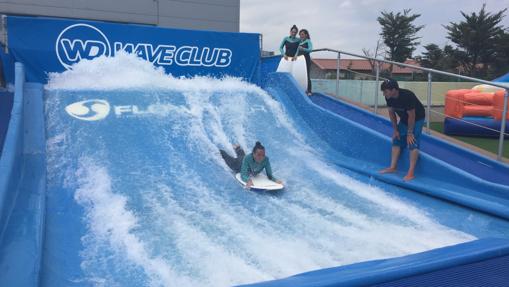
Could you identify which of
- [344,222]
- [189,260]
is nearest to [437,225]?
[344,222]

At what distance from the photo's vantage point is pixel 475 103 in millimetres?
12078

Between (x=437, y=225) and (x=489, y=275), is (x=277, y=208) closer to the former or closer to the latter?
(x=437, y=225)

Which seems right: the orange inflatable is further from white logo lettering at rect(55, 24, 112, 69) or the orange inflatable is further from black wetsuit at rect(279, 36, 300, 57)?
white logo lettering at rect(55, 24, 112, 69)

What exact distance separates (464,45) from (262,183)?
33.8 meters

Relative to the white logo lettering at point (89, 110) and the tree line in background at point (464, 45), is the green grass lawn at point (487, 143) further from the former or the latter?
the tree line in background at point (464, 45)

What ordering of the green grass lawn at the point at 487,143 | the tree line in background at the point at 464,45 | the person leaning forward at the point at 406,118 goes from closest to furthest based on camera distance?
1. the person leaning forward at the point at 406,118
2. the green grass lawn at the point at 487,143
3. the tree line in background at the point at 464,45

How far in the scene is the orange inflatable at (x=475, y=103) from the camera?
1144 centimetres

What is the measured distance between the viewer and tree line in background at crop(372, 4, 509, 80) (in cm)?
3272

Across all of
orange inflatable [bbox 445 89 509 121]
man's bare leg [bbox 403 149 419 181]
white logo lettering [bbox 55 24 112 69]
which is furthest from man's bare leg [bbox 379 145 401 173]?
orange inflatable [bbox 445 89 509 121]

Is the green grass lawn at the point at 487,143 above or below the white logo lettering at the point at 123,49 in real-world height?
below

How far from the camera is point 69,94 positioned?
24.1 ft

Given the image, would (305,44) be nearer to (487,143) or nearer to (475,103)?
(487,143)

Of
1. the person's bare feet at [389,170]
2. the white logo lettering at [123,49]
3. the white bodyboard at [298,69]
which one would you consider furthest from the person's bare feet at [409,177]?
the white logo lettering at [123,49]

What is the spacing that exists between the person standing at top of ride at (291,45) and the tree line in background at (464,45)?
23.0 meters
